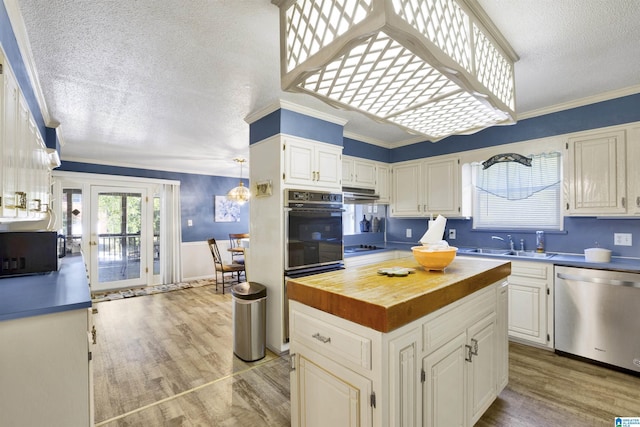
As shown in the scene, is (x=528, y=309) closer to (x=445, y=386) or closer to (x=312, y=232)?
(x=445, y=386)

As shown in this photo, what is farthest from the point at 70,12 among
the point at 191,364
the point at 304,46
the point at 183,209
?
the point at 183,209

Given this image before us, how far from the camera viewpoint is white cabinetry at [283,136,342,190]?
9.74 feet

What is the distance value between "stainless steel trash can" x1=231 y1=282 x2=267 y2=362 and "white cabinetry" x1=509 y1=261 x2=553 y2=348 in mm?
2582

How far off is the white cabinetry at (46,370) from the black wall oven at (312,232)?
1.67m

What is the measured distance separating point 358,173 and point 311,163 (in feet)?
3.69

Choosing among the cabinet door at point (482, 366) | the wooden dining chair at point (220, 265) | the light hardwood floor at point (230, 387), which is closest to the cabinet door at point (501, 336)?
the cabinet door at point (482, 366)

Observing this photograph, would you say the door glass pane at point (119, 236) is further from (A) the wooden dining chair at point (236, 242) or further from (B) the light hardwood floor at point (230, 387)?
(B) the light hardwood floor at point (230, 387)

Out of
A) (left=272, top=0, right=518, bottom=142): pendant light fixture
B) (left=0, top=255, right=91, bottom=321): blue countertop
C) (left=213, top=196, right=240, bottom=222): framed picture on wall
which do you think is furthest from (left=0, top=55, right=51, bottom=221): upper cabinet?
(left=213, top=196, right=240, bottom=222): framed picture on wall

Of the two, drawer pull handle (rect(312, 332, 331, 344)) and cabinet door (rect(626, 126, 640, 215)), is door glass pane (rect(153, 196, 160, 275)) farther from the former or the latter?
cabinet door (rect(626, 126, 640, 215))

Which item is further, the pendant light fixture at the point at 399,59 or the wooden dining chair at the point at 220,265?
the wooden dining chair at the point at 220,265

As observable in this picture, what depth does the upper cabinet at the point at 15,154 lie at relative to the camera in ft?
→ 4.36

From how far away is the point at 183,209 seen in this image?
637 centimetres

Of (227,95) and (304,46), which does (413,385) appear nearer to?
(304,46)

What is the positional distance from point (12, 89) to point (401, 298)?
2.17 meters
